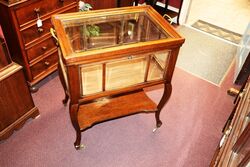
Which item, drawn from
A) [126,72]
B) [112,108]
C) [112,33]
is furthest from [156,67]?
[112,108]

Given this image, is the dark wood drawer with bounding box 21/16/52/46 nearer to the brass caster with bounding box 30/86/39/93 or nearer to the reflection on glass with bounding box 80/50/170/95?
the brass caster with bounding box 30/86/39/93

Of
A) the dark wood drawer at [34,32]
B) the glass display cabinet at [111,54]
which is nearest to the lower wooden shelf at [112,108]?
the glass display cabinet at [111,54]

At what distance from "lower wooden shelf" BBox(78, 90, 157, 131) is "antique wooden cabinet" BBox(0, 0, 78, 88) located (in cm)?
62

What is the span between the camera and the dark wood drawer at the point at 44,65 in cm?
220

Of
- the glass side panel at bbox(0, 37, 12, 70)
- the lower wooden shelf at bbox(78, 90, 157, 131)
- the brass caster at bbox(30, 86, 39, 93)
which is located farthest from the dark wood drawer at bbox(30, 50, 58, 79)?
the lower wooden shelf at bbox(78, 90, 157, 131)

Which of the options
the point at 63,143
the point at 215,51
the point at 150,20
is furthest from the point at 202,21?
the point at 63,143

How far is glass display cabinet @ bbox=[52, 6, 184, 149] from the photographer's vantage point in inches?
54.0

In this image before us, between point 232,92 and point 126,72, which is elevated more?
point 126,72

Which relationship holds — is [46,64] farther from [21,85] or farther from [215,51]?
[215,51]

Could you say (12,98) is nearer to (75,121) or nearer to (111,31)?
(75,121)

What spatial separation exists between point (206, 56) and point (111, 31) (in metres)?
1.78

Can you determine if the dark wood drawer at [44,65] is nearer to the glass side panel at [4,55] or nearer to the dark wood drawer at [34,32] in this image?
the dark wood drawer at [34,32]

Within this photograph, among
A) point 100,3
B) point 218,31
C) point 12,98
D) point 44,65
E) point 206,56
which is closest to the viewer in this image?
point 12,98

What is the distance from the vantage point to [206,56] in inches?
119
